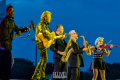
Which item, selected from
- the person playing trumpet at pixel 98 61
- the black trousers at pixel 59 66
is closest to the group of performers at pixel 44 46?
the black trousers at pixel 59 66

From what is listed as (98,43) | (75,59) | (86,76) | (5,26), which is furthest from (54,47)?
(86,76)

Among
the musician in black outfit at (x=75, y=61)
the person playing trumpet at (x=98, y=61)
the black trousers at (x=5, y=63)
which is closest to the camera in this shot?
the black trousers at (x=5, y=63)

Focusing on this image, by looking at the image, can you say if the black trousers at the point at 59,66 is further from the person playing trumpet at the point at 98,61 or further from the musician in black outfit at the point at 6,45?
the person playing trumpet at the point at 98,61

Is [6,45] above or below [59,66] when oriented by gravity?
above

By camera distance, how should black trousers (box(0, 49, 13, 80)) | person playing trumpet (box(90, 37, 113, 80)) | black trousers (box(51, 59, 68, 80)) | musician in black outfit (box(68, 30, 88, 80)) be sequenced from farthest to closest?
person playing trumpet (box(90, 37, 113, 80))
musician in black outfit (box(68, 30, 88, 80))
black trousers (box(51, 59, 68, 80))
black trousers (box(0, 49, 13, 80))

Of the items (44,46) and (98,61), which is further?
(98,61)

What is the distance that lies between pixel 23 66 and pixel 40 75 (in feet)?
19.9

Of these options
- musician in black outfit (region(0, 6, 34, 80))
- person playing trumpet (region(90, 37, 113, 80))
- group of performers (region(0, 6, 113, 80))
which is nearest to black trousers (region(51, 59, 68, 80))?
group of performers (region(0, 6, 113, 80))

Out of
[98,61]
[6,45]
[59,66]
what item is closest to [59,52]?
[59,66]

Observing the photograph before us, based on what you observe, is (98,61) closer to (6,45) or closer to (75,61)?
(75,61)

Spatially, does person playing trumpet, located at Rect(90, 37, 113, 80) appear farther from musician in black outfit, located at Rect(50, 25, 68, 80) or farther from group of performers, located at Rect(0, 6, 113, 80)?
musician in black outfit, located at Rect(50, 25, 68, 80)

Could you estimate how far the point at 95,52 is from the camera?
A: 19.6 ft

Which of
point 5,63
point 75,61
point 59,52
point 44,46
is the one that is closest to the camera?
point 5,63

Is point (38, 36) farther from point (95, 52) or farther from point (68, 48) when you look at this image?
point (95, 52)
